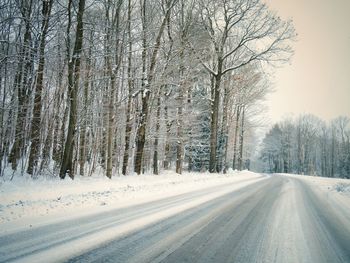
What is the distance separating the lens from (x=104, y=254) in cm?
375

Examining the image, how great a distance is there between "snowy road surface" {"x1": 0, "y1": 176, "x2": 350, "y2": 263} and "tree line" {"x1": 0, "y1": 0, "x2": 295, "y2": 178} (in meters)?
6.46

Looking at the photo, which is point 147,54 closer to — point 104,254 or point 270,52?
point 270,52

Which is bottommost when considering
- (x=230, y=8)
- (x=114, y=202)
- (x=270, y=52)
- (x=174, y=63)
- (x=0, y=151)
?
(x=114, y=202)

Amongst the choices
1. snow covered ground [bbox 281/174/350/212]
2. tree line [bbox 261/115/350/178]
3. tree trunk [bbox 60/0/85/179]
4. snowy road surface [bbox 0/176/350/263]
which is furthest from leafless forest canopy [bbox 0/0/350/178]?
tree line [bbox 261/115/350/178]

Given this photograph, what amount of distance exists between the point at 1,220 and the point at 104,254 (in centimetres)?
286

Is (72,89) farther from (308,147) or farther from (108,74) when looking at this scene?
(308,147)

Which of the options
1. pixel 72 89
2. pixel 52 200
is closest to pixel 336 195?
pixel 52 200

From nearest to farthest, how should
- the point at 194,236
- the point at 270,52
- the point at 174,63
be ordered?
1. the point at 194,236
2. the point at 174,63
3. the point at 270,52

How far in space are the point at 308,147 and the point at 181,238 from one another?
82.7 m

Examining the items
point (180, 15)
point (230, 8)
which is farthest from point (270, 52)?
point (180, 15)

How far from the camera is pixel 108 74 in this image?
1558cm

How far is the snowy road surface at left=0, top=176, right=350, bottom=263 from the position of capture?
149 inches

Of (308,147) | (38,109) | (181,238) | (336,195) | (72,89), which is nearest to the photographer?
(181,238)

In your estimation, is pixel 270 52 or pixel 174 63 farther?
pixel 270 52
